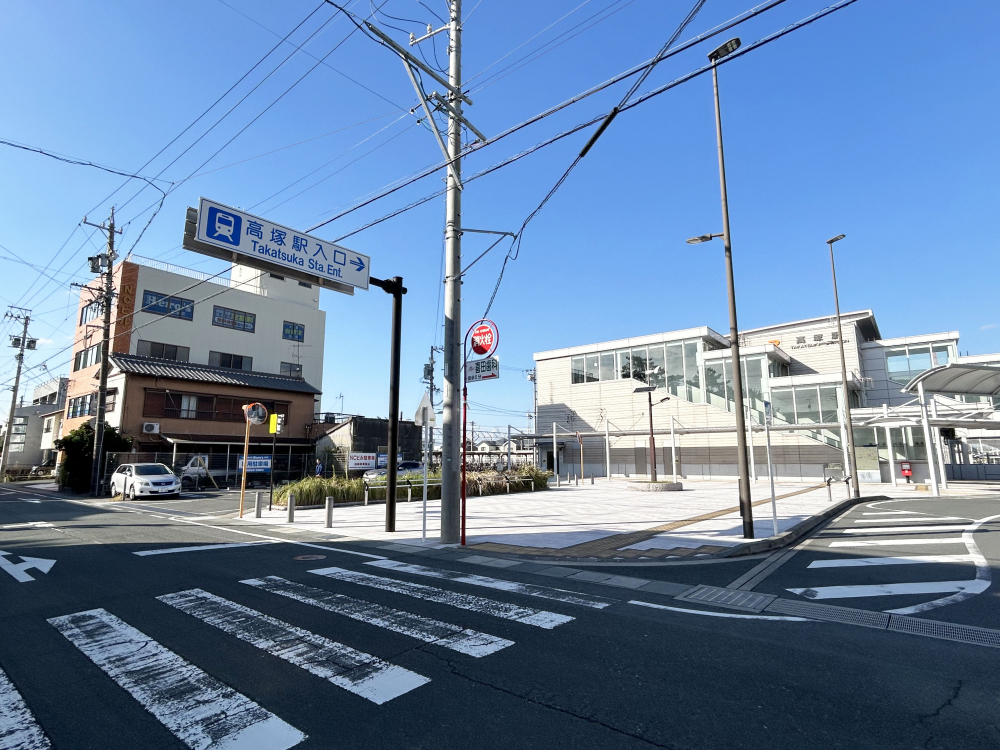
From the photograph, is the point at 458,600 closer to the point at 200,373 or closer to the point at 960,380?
Result: the point at 960,380

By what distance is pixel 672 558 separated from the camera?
28.8ft

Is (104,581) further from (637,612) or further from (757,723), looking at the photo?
(757,723)

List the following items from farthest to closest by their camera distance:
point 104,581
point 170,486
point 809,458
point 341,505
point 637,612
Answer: point 809,458, point 170,486, point 341,505, point 104,581, point 637,612

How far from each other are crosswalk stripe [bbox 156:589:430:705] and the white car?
20.2 metres

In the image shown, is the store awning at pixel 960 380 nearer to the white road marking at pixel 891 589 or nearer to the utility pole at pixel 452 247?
the white road marking at pixel 891 589

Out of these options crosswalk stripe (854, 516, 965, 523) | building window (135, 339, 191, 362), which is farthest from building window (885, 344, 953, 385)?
building window (135, 339, 191, 362)

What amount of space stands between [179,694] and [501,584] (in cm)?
405

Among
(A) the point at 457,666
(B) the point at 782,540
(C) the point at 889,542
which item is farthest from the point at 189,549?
(C) the point at 889,542

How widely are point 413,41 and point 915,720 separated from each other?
43.9 ft

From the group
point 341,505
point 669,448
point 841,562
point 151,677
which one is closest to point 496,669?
point 151,677

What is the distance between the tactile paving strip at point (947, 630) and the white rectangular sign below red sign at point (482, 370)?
699 cm

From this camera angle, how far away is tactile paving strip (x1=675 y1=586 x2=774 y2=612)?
607 cm

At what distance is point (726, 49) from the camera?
8578 millimetres

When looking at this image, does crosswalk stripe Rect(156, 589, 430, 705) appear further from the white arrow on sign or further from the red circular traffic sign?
the red circular traffic sign
